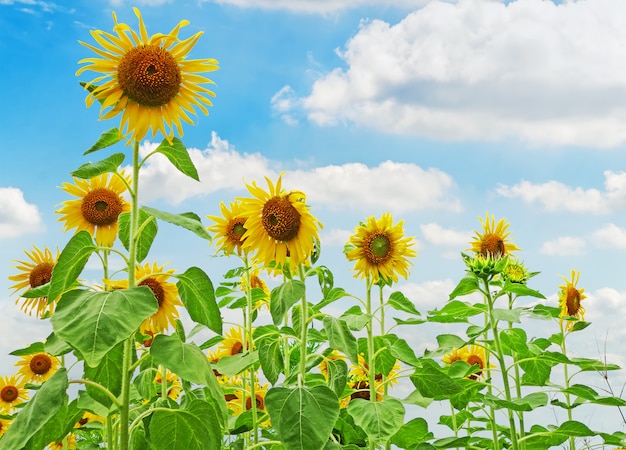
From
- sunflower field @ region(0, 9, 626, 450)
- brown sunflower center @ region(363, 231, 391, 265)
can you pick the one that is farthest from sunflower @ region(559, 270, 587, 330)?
brown sunflower center @ region(363, 231, 391, 265)

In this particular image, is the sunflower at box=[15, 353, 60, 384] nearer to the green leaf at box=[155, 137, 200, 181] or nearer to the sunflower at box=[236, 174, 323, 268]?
the sunflower at box=[236, 174, 323, 268]

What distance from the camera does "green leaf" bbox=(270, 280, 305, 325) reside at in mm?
2605

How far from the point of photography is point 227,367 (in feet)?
9.53

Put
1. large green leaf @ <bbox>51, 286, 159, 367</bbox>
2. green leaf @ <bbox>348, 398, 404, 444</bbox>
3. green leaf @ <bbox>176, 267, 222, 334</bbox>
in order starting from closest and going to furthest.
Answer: large green leaf @ <bbox>51, 286, 159, 367</bbox> → green leaf @ <bbox>176, 267, 222, 334</bbox> → green leaf @ <bbox>348, 398, 404, 444</bbox>

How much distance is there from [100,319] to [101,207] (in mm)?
1802

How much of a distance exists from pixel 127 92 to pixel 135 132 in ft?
0.52

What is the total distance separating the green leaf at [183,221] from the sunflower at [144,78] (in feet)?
1.32

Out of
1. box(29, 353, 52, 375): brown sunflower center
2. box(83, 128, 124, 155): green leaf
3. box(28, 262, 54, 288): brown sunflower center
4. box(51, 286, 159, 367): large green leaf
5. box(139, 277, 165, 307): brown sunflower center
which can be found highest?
box(28, 262, 54, 288): brown sunflower center

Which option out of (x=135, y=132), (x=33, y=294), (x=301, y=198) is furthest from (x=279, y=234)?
(x=33, y=294)

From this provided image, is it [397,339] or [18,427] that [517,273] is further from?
[18,427]

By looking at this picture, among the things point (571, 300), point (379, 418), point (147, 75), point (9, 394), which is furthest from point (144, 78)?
point (9, 394)

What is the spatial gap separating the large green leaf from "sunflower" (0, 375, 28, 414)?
14.0 ft

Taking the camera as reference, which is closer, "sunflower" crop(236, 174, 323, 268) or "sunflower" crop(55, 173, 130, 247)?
"sunflower" crop(236, 174, 323, 268)

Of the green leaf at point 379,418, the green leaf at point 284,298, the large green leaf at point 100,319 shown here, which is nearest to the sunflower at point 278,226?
the green leaf at point 284,298
